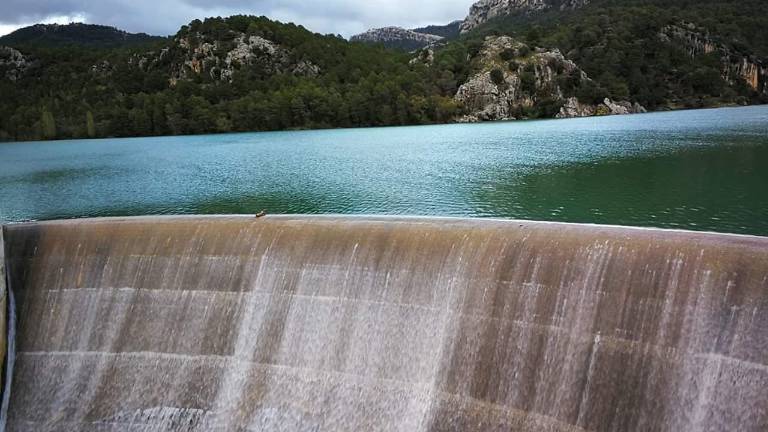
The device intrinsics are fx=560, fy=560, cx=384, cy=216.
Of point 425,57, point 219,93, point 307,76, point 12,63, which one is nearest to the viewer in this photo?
point 219,93

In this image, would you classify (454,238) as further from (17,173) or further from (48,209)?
(17,173)

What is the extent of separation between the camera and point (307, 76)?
115938mm

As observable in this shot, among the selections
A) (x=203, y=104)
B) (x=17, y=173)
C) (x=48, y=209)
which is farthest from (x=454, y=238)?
(x=203, y=104)

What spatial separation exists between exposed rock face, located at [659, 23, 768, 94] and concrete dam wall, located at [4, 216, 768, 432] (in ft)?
424

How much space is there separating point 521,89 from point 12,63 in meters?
110

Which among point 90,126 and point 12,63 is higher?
point 12,63

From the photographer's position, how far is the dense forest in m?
91.6

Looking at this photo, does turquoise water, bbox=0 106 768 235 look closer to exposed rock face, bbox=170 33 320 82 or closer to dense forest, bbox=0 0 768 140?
dense forest, bbox=0 0 768 140

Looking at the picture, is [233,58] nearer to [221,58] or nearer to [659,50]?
[221,58]

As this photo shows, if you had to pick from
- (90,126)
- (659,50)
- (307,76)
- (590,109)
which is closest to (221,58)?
(307,76)

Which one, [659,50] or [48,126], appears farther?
[659,50]

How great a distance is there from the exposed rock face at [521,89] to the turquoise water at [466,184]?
57.5m

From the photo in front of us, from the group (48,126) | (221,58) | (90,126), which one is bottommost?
(48,126)

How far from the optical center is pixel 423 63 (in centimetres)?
11544
